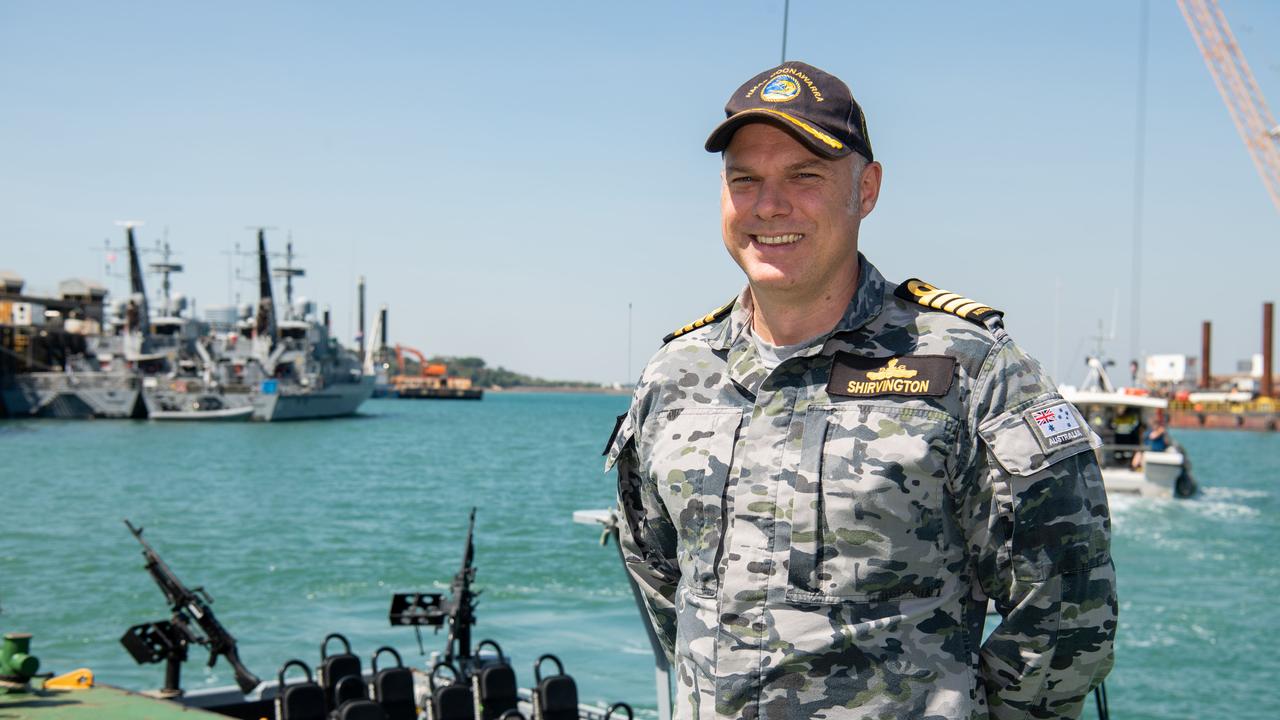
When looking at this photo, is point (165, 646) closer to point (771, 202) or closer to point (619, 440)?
point (619, 440)

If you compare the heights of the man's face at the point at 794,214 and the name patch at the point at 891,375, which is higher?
the man's face at the point at 794,214

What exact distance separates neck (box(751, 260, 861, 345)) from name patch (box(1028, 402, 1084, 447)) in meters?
0.39

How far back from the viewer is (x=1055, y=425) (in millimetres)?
1760

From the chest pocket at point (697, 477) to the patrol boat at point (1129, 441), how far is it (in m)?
27.6

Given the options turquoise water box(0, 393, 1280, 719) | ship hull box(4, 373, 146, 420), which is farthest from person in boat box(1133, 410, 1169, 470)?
ship hull box(4, 373, 146, 420)

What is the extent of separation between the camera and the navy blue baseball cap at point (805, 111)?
189cm

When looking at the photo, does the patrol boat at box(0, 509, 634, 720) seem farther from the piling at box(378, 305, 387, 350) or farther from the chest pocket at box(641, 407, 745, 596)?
the piling at box(378, 305, 387, 350)

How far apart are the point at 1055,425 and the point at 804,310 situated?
1.54 feet

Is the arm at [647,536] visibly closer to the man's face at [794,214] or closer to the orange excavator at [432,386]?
the man's face at [794,214]

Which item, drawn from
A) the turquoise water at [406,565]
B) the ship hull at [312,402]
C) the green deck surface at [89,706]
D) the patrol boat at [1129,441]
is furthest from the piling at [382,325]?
the green deck surface at [89,706]

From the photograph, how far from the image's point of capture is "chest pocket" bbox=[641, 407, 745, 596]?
2010 mm

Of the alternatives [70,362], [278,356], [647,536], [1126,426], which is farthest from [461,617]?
[70,362]

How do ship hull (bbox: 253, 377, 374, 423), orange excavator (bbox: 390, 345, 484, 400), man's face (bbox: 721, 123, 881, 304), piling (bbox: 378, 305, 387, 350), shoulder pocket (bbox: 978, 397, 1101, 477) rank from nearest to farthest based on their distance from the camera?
shoulder pocket (bbox: 978, 397, 1101, 477) < man's face (bbox: 721, 123, 881, 304) < ship hull (bbox: 253, 377, 374, 423) < piling (bbox: 378, 305, 387, 350) < orange excavator (bbox: 390, 345, 484, 400)

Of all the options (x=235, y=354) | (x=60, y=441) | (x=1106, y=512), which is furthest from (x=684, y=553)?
(x=235, y=354)
